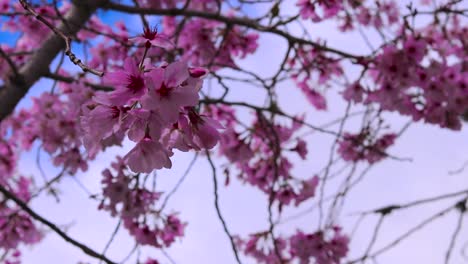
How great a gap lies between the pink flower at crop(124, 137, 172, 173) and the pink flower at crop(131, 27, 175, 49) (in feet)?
0.69

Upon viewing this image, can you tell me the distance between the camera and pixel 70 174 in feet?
9.68

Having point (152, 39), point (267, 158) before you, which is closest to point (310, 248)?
point (267, 158)

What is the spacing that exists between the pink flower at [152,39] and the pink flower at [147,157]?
0.21 metres

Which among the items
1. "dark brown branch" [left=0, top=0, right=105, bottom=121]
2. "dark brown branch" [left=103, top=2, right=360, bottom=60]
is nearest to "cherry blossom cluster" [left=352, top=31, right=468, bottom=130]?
"dark brown branch" [left=103, top=2, right=360, bottom=60]

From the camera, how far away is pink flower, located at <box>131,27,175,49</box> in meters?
1.07

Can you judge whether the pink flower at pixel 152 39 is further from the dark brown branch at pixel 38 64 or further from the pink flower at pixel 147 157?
the dark brown branch at pixel 38 64

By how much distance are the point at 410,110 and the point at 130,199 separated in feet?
6.37

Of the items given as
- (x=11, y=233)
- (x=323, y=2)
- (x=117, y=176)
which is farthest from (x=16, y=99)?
(x=323, y=2)

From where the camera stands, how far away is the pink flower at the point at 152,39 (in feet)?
3.50

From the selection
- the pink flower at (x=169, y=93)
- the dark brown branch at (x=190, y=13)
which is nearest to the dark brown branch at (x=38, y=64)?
the dark brown branch at (x=190, y=13)

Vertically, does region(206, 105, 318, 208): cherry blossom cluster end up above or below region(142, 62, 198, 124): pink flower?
above

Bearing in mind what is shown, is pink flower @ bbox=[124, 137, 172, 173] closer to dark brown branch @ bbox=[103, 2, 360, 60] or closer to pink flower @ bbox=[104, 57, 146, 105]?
pink flower @ bbox=[104, 57, 146, 105]

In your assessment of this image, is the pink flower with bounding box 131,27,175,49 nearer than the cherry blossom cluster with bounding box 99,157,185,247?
Yes

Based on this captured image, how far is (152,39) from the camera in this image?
3.56 ft
